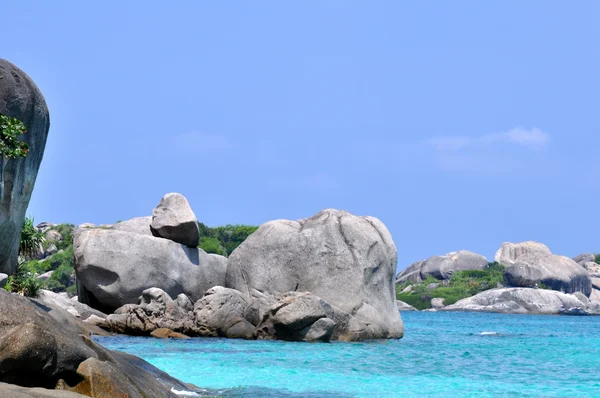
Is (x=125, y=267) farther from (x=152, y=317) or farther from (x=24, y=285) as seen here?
(x=24, y=285)

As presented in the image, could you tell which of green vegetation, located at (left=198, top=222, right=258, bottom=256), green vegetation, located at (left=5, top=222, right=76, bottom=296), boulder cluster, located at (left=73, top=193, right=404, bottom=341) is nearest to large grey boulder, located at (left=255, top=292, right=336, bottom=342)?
boulder cluster, located at (left=73, top=193, right=404, bottom=341)

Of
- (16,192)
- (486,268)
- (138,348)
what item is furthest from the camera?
(486,268)

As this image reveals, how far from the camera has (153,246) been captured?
30688mm

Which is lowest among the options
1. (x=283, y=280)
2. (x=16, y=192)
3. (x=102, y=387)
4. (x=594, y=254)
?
(x=102, y=387)

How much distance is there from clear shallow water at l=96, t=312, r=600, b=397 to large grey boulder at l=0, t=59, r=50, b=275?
14.6 ft

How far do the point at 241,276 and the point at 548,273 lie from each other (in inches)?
2758

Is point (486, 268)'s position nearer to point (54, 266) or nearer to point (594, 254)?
point (594, 254)

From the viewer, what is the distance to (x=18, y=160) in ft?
80.5

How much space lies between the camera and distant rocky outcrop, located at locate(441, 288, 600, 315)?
283 ft

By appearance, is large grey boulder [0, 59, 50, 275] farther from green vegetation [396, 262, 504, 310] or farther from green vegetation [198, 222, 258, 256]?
green vegetation [396, 262, 504, 310]

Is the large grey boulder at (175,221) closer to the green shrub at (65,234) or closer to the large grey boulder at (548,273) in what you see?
the green shrub at (65,234)

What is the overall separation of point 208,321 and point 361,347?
18.0 feet

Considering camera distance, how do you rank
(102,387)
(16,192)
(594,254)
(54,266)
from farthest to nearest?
(594,254) → (54,266) → (16,192) → (102,387)

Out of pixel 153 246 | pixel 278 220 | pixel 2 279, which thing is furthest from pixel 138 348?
pixel 278 220
